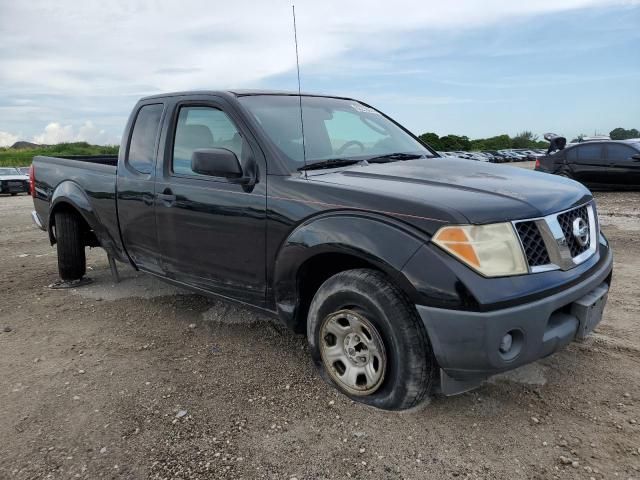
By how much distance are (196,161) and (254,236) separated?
0.57 m

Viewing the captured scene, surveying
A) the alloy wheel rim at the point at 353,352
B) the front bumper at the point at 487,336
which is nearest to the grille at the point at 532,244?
the front bumper at the point at 487,336

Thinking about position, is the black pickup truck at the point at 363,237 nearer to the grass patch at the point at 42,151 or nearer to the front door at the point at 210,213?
the front door at the point at 210,213

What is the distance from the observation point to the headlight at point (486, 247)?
2.43 metres

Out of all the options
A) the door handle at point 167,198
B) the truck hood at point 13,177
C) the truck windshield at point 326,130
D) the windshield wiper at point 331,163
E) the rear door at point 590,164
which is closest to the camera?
the windshield wiper at point 331,163

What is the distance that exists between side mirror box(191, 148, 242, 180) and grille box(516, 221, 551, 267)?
5.41 ft

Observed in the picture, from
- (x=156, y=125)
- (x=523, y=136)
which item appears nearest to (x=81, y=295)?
(x=156, y=125)

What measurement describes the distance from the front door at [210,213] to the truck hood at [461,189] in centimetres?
52

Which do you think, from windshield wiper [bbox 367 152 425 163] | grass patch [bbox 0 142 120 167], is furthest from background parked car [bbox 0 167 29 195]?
grass patch [bbox 0 142 120 167]

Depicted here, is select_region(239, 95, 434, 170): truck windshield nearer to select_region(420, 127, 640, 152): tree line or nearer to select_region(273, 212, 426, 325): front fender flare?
select_region(273, 212, 426, 325): front fender flare

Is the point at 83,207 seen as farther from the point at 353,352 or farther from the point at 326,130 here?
the point at 353,352

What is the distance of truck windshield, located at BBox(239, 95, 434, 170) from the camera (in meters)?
3.40

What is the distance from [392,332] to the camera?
262 centimetres

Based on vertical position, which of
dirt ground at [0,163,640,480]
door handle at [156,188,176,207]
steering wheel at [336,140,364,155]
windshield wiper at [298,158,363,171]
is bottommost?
dirt ground at [0,163,640,480]

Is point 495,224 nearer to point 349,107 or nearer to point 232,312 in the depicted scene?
point 349,107
